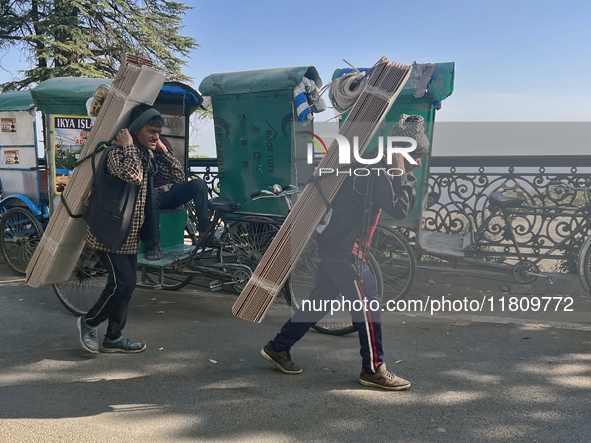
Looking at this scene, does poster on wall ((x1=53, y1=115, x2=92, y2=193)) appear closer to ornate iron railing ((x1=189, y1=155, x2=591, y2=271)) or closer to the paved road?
the paved road

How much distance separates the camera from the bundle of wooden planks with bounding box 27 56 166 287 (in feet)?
12.8

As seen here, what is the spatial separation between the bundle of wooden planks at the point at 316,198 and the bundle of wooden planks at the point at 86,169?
5.16 feet

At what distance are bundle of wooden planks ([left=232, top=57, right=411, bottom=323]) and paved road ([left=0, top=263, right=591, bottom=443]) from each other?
0.65m

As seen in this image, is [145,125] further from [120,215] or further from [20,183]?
[20,183]

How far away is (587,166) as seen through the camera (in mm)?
6090

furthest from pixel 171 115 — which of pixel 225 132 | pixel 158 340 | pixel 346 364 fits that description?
pixel 346 364

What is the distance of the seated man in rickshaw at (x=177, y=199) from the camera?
504 centimetres

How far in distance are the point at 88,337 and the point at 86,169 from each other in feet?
4.61

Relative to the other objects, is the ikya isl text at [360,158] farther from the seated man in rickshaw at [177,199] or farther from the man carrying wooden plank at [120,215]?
the seated man in rickshaw at [177,199]

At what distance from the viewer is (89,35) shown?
1781cm

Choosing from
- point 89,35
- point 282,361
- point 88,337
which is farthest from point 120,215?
point 89,35

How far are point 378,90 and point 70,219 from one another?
2.67 metres

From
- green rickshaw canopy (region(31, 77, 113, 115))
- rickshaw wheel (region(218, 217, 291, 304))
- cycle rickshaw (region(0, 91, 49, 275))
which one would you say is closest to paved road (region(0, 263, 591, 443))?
rickshaw wheel (region(218, 217, 291, 304))

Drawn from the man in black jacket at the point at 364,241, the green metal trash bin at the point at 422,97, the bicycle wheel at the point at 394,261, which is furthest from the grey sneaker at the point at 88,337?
the green metal trash bin at the point at 422,97
